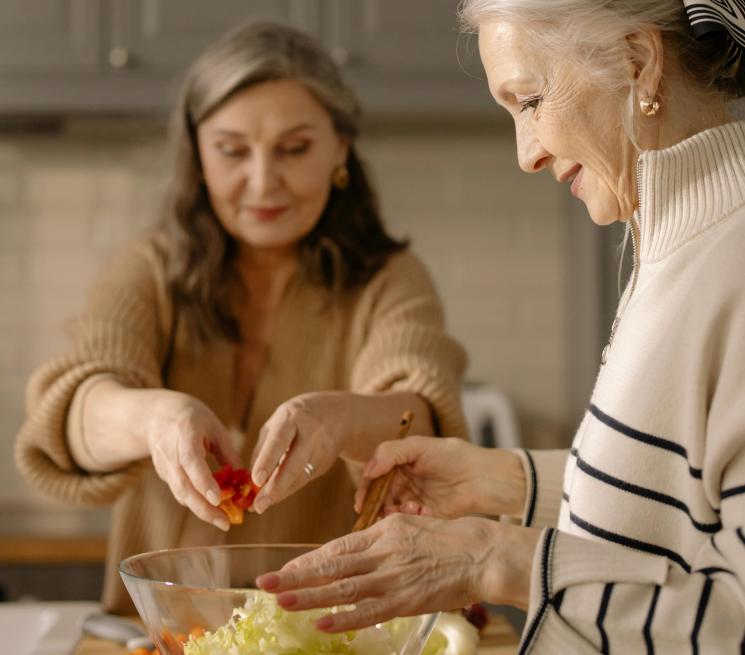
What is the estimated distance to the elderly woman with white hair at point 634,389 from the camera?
0.85 metres

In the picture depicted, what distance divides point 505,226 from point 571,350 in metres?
0.44

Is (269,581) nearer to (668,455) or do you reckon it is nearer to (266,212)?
(668,455)

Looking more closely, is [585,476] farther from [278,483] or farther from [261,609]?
[278,483]

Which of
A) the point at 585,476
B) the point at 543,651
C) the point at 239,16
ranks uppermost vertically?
the point at 239,16

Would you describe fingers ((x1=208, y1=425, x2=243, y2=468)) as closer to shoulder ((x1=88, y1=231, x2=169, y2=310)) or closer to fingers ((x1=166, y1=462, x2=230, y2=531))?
fingers ((x1=166, y1=462, x2=230, y2=531))

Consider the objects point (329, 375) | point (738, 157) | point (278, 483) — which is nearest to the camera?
point (738, 157)

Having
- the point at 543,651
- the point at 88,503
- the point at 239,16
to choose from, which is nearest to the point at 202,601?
the point at 543,651

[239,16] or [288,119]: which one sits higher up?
[239,16]

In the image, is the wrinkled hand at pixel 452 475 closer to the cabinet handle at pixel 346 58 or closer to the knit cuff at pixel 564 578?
the knit cuff at pixel 564 578

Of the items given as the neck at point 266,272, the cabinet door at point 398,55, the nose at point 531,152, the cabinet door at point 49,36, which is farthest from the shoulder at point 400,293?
the cabinet door at point 49,36

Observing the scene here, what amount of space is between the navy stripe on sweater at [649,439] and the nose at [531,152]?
0.27m

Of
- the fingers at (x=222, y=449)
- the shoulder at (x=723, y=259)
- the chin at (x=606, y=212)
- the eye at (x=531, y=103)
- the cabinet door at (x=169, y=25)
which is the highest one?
the cabinet door at (x=169, y=25)

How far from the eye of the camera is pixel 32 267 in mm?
3342

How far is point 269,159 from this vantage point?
1.79 m
